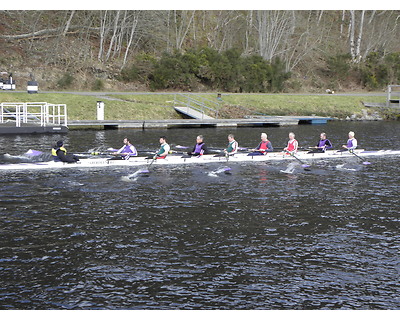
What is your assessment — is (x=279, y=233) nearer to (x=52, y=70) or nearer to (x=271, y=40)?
(x=52, y=70)

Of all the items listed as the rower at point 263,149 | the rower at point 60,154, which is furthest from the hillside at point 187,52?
the rower at point 60,154

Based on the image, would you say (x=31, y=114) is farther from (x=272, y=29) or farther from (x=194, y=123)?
(x=272, y=29)

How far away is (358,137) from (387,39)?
5108cm

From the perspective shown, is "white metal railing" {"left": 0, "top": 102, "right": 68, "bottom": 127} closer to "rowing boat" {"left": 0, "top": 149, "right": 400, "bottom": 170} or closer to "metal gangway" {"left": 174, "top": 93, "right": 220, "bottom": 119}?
"metal gangway" {"left": 174, "top": 93, "right": 220, "bottom": 119}

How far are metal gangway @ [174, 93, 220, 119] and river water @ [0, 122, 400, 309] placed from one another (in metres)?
26.8

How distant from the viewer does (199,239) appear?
1736 cm

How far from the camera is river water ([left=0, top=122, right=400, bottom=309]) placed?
44.1 feet

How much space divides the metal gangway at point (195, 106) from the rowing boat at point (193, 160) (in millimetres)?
22431

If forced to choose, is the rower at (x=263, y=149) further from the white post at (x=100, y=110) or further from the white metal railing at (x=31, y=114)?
the white post at (x=100, y=110)

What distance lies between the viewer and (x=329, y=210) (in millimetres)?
21250

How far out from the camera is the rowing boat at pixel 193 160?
28016mm

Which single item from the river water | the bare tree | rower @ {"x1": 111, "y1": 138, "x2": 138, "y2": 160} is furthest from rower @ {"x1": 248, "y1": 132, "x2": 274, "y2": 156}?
the bare tree

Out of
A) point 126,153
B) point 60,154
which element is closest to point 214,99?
point 126,153

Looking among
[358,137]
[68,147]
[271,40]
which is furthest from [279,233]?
[271,40]
